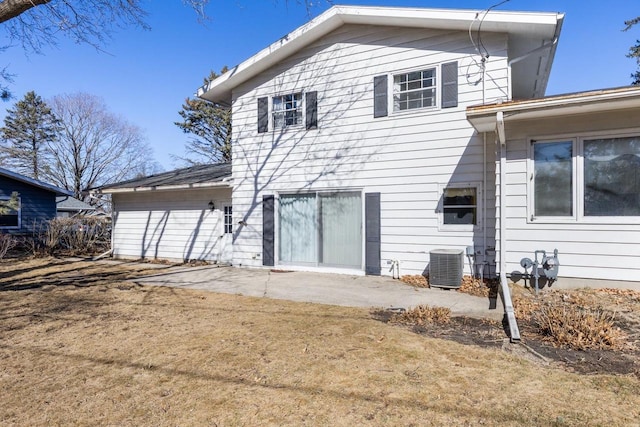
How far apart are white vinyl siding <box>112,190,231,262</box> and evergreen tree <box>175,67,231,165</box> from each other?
49.8 feet

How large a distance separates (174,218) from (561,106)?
10.5m

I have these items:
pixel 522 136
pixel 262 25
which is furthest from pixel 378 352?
pixel 262 25

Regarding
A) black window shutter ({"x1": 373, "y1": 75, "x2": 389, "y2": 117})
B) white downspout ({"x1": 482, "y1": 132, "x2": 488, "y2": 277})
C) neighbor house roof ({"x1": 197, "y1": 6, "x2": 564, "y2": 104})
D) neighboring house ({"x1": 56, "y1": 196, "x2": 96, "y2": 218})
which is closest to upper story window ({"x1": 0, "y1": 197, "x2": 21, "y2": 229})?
neighboring house ({"x1": 56, "y1": 196, "x2": 96, "y2": 218})

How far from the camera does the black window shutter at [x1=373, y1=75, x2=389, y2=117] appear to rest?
8094 mm

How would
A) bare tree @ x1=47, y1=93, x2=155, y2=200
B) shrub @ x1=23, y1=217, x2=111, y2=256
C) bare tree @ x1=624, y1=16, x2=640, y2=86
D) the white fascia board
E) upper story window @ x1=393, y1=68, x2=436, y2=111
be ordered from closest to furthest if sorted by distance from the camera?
1. upper story window @ x1=393, y1=68, x2=436, y2=111
2. the white fascia board
3. shrub @ x1=23, y1=217, x2=111, y2=256
4. bare tree @ x1=624, y1=16, x2=640, y2=86
5. bare tree @ x1=47, y1=93, x2=155, y2=200

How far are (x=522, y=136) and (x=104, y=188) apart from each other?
12409 millimetres

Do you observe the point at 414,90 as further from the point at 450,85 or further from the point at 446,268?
the point at 446,268

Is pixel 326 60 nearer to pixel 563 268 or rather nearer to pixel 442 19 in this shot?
pixel 442 19

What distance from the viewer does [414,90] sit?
25.8ft

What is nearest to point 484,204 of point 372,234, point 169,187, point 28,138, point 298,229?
point 372,234

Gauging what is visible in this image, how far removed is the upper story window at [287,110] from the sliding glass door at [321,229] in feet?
6.21

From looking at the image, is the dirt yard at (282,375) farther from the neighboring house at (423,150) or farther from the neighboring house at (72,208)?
the neighboring house at (72,208)

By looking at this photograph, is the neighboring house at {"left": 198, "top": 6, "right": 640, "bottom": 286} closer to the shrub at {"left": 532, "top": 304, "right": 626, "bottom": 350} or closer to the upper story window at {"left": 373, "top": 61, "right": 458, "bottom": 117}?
the upper story window at {"left": 373, "top": 61, "right": 458, "bottom": 117}

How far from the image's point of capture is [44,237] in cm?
1406
